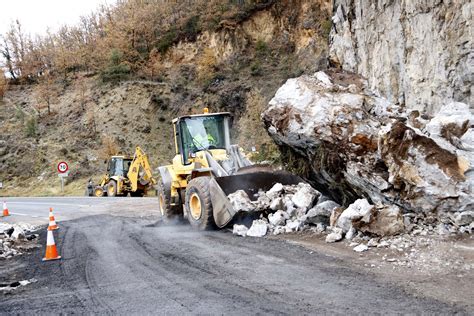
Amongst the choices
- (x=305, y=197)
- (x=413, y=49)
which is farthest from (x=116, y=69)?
(x=413, y=49)

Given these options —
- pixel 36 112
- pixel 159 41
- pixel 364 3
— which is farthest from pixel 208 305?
pixel 36 112

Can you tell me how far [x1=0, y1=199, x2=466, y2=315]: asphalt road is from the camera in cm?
449

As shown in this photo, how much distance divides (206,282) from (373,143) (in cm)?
365

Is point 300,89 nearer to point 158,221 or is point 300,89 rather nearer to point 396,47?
point 396,47

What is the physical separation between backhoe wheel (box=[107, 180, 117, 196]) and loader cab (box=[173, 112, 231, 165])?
12.8m

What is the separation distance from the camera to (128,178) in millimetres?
22609

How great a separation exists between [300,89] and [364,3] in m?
3.99

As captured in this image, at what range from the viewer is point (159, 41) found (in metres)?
35.9

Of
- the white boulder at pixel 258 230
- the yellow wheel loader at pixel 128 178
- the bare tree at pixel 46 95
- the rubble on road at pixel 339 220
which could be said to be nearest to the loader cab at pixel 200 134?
the rubble on road at pixel 339 220

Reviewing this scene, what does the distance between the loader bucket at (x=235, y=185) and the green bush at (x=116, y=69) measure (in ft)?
93.7

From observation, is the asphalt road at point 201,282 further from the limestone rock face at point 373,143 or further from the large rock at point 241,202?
the limestone rock face at point 373,143

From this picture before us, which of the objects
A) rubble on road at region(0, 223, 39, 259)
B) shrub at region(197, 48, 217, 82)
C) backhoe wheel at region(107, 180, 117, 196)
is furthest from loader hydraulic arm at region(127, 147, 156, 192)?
shrub at region(197, 48, 217, 82)

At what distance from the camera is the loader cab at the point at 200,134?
10.9m

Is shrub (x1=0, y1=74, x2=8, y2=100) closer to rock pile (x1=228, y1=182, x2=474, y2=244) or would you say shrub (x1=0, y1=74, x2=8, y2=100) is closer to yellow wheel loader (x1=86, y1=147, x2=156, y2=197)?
yellow wheel loader (x1=86, y1=147, x2=156, y2=197)
